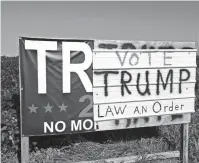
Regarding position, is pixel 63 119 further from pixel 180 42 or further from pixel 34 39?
pixel 180 42

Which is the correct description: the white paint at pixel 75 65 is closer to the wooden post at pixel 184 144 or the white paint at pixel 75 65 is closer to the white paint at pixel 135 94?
the white paint at pixel 135 94

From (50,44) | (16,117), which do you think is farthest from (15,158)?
(50,44)

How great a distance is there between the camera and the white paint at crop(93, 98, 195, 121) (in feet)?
12.4

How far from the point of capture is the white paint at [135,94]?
374 centimetres

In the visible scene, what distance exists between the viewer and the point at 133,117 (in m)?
3.91

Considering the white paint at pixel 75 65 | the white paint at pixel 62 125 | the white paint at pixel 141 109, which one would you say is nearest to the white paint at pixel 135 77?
the white paint at pixel 75 65

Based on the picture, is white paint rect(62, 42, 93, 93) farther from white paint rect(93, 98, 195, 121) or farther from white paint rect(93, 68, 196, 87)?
white paint rect(93, 98, 195, 121)

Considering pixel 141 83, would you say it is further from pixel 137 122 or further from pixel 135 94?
pixel 137 122

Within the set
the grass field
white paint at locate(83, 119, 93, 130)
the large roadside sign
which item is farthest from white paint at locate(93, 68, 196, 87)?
the grass field

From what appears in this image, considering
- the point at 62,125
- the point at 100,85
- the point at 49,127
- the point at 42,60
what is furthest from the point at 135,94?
the point at 42,60

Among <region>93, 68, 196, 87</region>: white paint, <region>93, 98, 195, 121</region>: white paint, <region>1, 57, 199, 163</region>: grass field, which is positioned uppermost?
<region>93, 68, 196, 87</region>: white paint

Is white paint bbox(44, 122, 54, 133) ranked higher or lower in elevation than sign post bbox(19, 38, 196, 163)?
lower

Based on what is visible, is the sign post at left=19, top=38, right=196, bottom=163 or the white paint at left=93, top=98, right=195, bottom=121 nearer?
the sign post at left=19, top=38, right=196, bottom=163

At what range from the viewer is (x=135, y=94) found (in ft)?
12.8
